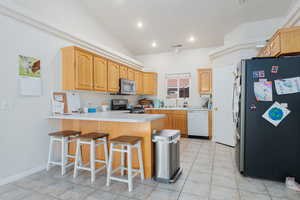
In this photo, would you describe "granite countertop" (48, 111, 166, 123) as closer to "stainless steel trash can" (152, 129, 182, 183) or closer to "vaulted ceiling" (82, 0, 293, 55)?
"stainless steel trash can" (152, 129, 182, 183)

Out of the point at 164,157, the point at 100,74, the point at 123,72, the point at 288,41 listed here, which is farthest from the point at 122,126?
the point at 288,41

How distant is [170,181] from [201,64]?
424 cm

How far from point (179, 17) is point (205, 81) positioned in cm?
209

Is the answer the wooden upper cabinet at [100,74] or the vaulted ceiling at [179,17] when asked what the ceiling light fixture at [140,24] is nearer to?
the vaulted ceiling at [179,17]

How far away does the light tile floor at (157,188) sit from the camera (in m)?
1.96

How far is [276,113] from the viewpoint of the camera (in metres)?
2.23

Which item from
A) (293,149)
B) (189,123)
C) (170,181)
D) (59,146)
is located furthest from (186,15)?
(59,146)

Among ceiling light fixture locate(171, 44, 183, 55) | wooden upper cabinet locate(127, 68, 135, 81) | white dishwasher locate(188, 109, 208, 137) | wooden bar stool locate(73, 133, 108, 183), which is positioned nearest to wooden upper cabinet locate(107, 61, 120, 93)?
wooden upper cabinet locate(127, 68, 135, 81)

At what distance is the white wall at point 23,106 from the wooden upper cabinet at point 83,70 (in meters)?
0.38

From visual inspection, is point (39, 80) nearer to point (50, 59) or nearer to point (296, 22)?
point (50, 59)

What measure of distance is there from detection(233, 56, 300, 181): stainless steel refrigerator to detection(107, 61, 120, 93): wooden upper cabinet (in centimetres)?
284

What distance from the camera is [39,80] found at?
2.75 metres

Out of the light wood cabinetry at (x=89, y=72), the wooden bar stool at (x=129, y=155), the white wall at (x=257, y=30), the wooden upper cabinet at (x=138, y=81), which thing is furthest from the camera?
the wooden upper cabinet at (x=138, y=81)

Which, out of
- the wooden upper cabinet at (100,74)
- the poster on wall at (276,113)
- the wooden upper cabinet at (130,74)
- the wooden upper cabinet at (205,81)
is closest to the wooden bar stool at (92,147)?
the wooden upper cabinet at (100,74)
